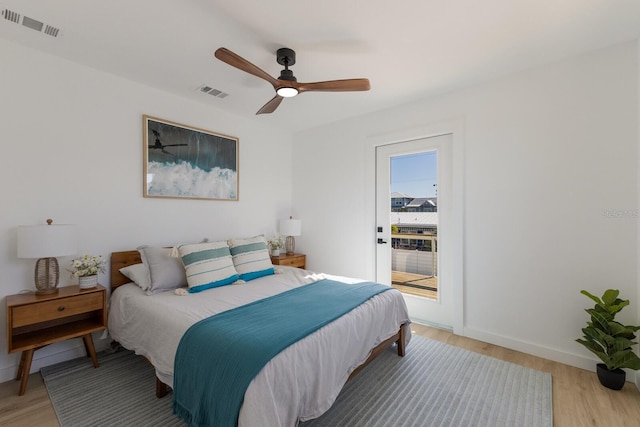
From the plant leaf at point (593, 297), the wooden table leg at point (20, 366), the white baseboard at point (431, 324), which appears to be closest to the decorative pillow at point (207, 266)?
the wooden table leg at point (20, 366)

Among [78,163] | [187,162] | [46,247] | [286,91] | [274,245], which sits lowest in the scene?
[274,245]

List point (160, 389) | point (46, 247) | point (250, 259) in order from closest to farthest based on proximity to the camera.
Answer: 1. point (160, 389)
2. point (46, 247)
3. point (250, 259)

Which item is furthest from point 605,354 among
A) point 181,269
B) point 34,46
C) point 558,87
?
point 34,46

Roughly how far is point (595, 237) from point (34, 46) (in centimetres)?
490

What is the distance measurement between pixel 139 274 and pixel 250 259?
1.02 m

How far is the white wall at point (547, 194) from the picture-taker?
2312mm

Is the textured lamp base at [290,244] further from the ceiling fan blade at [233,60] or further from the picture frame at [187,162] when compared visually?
the ceiling fan blade at [233,60]

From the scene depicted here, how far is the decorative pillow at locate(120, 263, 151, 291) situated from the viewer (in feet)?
8.46

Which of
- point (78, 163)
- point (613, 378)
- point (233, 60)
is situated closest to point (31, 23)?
point (78, 163)

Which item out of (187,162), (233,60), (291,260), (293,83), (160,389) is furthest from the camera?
(291,260)

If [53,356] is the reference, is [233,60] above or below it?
above

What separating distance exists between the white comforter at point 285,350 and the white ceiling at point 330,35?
2029mm

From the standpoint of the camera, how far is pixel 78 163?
2.62m

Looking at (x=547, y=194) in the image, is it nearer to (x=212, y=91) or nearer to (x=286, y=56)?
(x=286, y=56)
